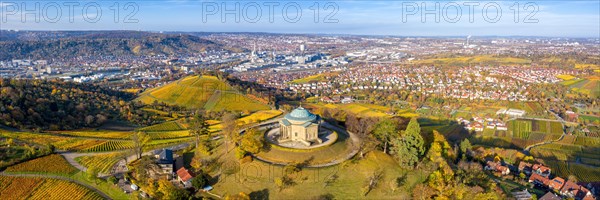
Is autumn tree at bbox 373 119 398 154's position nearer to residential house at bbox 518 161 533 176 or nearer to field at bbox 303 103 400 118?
residential house at bbox 518 161 533 176

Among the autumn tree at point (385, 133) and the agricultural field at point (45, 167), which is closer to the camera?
the agricultural field at point (45, 167)

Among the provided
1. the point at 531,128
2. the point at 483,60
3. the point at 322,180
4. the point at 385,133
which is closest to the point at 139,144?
the point at 322,180

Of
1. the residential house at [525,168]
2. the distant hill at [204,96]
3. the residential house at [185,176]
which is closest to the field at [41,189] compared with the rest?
the residential house at [185,176]

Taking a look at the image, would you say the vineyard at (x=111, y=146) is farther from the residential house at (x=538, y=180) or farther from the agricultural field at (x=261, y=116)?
the residential house at (x=538, y=180)

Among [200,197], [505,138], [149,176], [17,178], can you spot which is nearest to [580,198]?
[505,138]

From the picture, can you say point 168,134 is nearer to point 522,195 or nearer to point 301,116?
point 301,116

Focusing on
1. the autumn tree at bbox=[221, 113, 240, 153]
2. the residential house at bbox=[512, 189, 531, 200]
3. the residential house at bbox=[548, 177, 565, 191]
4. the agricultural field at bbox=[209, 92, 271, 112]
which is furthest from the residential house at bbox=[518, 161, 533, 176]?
the agricultural field at bbox=[209, 92, 271, 112]
